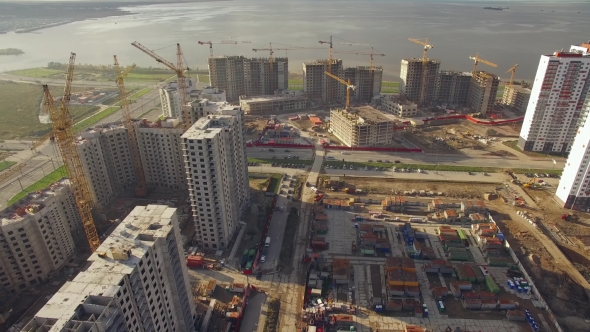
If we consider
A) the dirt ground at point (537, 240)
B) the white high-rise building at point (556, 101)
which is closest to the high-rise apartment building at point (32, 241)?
the dirt ground at point (537, 240)

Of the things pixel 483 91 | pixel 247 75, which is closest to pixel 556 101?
pixel 483 91

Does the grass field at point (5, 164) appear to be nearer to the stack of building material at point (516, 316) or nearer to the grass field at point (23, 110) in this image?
the grass field at point (23, 110)

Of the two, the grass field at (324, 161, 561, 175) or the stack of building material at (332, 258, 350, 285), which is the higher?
the grass field at (324, 161, 561, 175)

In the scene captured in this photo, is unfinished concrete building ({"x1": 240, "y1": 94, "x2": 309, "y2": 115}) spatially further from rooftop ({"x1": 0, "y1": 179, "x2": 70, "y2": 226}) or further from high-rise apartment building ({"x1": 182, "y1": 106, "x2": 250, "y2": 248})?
rooftop ({"x1": 0, "y1": 179, "x2": 70, "y2": 226})

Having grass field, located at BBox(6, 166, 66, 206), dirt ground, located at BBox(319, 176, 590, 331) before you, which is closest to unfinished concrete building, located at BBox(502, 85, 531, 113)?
dirt ground, located at BBox(319, 176, 590, 331)

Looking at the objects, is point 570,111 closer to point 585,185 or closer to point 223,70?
point 585,185

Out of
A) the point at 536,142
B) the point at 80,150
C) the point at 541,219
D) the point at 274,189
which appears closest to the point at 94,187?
the point at 80,150

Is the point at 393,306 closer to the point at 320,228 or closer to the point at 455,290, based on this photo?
the point at 455,290

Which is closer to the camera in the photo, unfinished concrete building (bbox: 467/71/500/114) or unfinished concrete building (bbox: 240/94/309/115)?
unfinished concrete building (bbox: 467/71/500/114)
